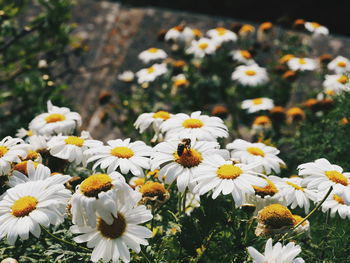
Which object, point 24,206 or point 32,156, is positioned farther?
point 32,156

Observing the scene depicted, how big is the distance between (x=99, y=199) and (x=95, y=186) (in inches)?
1.8

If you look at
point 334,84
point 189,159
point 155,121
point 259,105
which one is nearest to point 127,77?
point 259,105

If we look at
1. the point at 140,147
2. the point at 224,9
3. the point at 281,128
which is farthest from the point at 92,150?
the point at 224,9

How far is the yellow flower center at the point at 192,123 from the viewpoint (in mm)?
1857

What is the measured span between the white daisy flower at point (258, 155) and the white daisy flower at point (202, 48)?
1.62m

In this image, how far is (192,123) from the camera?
73.4 inches

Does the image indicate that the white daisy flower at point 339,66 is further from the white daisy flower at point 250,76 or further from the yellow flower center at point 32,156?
the yellow flower center at point 32,156

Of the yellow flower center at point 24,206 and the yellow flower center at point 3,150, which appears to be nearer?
the yellow flower center at point 24,206

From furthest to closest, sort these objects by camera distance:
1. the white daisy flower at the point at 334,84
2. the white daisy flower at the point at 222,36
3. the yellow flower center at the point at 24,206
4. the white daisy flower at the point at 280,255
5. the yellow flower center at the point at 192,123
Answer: the white daisy flower at the point at 222,36 → the white daisy flower at the point at 334,84 → the yellow flower center at the point at 192,123 → the yellow flower center at the point at 24,206 → the white daisy flower at the point at 280,255

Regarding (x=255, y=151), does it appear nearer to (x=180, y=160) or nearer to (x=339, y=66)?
(x=180, y=160)

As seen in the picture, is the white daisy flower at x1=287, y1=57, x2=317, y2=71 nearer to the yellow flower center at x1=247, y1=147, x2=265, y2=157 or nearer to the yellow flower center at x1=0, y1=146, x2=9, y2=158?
the yellow flower center at x1=247, y1=147, x2=265, y2=157

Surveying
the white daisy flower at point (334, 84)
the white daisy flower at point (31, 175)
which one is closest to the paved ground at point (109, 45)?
the white daisy flower at point (334, 84)

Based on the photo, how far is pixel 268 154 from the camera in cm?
203

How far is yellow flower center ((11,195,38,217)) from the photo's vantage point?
143cm
